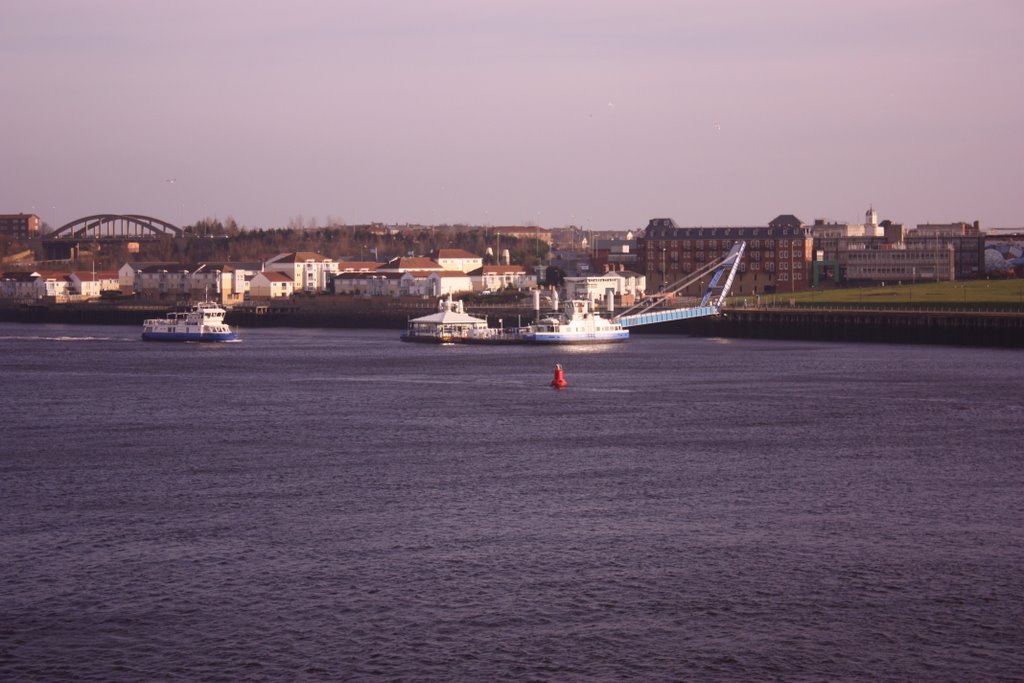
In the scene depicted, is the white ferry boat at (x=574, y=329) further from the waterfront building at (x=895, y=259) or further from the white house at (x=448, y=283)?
the waterfront building at (x=895, y=259)

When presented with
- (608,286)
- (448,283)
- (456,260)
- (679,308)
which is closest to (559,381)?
(679,308)

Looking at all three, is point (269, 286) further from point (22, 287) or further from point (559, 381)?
point (559, 381)

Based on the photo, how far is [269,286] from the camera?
14000 cm

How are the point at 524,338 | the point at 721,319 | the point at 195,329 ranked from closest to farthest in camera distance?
the point at 524,338 < the point at 195,329 < the point at 721,319

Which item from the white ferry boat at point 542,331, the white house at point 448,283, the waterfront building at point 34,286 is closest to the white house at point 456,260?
the white house at point 448,283

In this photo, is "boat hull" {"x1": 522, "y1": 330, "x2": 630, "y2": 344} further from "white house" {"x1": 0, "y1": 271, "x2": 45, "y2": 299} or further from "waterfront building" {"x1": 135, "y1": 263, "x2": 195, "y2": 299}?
"white house" {"x1": 0, "y1": 271, "x2": 45, "y2": 299}

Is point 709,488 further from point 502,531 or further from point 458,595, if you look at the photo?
point 458,595

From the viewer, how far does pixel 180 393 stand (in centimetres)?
5666

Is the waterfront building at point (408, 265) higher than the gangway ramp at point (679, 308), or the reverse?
the waterfront building at point (408, 265)

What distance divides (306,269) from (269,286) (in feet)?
23.1

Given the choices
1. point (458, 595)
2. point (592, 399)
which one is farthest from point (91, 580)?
point (592, 399)

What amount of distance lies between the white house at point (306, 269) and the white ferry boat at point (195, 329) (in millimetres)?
43872

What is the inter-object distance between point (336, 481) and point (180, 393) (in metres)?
23.6

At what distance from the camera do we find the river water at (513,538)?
21.6 m
